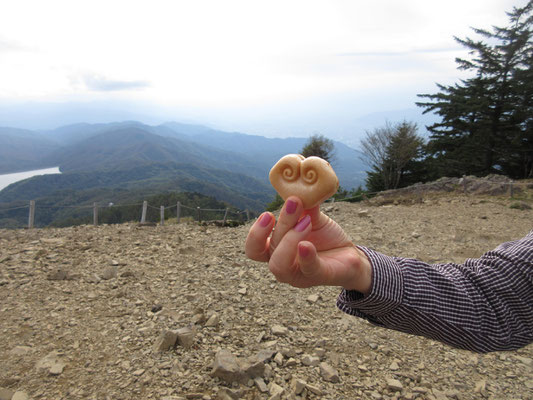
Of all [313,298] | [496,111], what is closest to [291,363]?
[313,298]

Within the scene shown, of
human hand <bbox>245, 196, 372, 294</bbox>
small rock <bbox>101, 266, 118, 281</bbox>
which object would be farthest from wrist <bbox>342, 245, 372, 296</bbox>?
small rock <bbox>101, 266, 118, 281</bbox>

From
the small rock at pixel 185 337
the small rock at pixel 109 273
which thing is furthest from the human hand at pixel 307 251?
the small rock at pixel 109 273

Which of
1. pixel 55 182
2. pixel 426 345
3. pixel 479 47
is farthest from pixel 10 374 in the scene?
pixel 55 182

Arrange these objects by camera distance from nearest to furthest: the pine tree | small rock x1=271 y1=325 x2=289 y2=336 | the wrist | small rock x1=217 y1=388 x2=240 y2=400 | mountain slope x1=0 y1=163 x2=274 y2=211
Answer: the wrist
small rock x1=217 y1=388 x2=240 y2=400
small rock x1=271 y1=325 x2=289 y2=336
the pine tree
mountain slope x1=0 y1=163 x2=274 y2=211

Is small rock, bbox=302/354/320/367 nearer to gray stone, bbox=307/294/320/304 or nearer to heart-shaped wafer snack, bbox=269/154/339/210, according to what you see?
gray stone, bbox=307/294/320/304

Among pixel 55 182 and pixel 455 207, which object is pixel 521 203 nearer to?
pixel 455 207

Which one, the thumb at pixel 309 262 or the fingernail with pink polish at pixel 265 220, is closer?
the thumb at pixel 309 262

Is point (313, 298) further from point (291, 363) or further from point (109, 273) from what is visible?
point (109, 273)

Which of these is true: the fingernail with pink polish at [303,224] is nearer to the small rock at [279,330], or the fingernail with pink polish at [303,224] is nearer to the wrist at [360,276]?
the wrist at [360,276]
